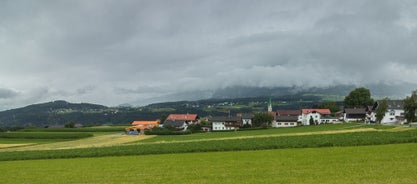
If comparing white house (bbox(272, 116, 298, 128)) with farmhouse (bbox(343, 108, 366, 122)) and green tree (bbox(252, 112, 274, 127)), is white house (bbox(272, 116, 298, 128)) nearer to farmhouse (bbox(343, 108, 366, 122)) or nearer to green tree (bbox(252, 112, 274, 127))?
green tree (bbox(252, 112, 274, 127))

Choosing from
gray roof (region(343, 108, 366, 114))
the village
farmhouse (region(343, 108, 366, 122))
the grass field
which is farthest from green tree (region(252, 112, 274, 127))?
the grass field

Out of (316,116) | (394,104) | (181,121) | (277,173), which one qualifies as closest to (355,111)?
(394,104)

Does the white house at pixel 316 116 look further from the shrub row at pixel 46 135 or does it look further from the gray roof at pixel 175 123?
the shrub row at pixel 46 135

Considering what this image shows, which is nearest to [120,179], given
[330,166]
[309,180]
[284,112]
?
[309,180]

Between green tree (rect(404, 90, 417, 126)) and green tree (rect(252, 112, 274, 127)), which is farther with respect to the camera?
green tree (rect(252, 112, 274, 127))

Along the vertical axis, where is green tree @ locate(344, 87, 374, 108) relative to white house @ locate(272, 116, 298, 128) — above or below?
above

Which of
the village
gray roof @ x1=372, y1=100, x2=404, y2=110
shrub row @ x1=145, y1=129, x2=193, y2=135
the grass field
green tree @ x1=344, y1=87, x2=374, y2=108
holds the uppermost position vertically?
green tree @ x1=344, y1=87, x2=374, y2=108

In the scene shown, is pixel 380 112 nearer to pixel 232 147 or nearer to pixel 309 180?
pixel 232 147

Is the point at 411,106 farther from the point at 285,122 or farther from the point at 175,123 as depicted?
the point at 175,123

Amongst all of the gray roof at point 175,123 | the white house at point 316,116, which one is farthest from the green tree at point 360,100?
the gray roof at point 175,123

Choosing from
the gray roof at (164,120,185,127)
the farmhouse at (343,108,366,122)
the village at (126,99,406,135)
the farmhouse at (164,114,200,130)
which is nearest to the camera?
the village at (126,99,406,135)

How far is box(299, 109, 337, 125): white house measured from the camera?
12425 centimetres

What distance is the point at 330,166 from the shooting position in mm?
17922

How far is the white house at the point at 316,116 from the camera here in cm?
12425
